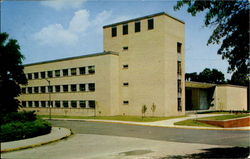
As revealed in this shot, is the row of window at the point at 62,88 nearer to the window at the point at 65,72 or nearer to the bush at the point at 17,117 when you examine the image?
the window at the point at 65,72

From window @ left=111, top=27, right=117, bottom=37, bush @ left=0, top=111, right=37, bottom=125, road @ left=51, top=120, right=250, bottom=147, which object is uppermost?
window @ left=111, top=27, right=117, bottom=37

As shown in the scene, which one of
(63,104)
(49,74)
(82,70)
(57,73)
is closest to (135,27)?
(82,70)

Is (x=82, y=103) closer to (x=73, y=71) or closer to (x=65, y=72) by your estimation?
(x=73, y=71)

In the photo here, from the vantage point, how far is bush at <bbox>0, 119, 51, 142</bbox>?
16281mm

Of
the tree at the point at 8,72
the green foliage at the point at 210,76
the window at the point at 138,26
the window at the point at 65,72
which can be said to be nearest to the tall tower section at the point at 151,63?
the window at the point at 138,26

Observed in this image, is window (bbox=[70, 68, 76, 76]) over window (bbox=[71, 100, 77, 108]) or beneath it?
over

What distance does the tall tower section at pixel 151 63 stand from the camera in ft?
128

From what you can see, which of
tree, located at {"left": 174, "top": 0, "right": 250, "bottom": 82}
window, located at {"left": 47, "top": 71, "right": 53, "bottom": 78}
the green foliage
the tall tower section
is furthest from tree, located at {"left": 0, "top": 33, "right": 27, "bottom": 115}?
the green foliage

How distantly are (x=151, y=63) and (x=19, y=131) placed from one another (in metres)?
26.5

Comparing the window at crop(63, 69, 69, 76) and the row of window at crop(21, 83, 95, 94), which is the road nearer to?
the row of window at crop(21, 83, 95, 94)

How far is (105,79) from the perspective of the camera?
42.6 m

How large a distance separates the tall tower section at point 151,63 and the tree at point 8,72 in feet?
73.1

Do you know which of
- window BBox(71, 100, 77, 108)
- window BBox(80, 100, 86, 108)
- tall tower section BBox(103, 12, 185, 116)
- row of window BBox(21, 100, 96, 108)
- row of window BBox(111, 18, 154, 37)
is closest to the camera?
tall tower section BBox(103, 12, 185, 116)

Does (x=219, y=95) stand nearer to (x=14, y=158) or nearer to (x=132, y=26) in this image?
(x=132, y=26)
